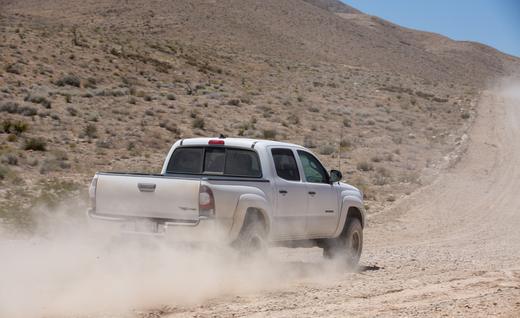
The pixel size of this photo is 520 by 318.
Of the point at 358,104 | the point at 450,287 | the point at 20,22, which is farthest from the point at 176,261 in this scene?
the point at 20,22

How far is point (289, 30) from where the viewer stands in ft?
308

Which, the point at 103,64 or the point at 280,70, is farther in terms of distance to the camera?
the point at 280,70

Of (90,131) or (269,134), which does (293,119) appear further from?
(90,131)

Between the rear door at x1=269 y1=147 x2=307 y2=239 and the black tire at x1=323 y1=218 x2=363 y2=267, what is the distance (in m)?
1.28

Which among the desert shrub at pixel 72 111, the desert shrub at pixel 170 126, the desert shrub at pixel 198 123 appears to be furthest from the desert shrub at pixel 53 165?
the desert shrub at pixel 198 123

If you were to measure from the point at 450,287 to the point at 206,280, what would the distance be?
10.1 ft

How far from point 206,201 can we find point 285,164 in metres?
2.21

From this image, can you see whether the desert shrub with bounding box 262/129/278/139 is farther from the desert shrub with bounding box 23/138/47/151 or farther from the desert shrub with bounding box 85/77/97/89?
the desert shrub with bounding box 23/138/47/151

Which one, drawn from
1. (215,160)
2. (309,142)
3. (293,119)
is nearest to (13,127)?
(309,142)

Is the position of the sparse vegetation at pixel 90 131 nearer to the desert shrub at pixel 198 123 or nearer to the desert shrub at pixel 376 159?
the desert shrub at pixel 198 123

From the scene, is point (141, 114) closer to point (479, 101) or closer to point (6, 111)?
point (6, 111)

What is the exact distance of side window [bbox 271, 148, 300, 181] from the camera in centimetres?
1065

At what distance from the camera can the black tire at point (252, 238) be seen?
9516mm

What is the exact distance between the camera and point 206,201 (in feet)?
29.2
